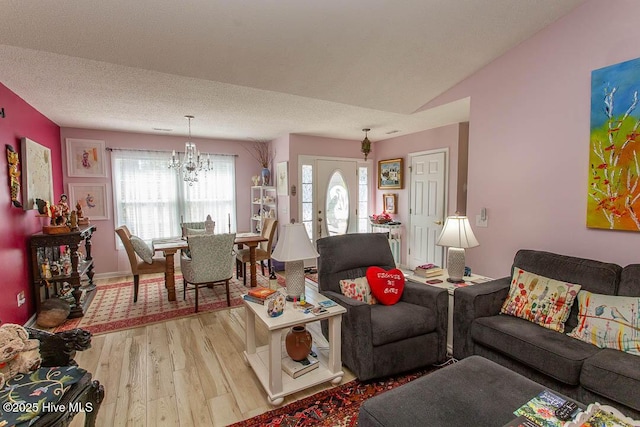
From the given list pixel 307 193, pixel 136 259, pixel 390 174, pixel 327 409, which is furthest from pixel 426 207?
pixel 136 259


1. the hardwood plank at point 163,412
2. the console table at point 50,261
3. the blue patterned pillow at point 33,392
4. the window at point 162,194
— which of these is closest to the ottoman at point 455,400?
the hardwood plank at point 163,412

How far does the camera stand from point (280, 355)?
196 cm

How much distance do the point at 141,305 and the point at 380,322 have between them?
306 cm

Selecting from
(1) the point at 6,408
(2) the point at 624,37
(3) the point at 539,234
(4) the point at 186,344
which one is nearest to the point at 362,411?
(1) the point at 6,408

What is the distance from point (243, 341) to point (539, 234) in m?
2.83

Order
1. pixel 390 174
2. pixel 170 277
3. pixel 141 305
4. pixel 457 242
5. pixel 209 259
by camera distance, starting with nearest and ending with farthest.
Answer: pixel 457 242 → pixel 209 259 → pixel 141 305 → pixel 170 277 → pixel 390 174

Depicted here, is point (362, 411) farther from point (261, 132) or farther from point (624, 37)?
point (261, 132)

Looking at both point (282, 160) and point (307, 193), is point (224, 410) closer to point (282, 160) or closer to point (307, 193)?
point (307, 193)

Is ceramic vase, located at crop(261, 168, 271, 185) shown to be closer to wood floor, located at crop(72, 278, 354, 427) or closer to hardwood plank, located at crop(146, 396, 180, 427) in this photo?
wood floor, located at crop(72, 278, 354, 427)

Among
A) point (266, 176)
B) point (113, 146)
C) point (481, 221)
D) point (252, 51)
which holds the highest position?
point (252, 51)

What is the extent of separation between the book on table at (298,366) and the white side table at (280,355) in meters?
0.03

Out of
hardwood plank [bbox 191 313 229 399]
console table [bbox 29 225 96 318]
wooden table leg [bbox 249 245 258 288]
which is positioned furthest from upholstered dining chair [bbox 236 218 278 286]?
console table [bbox 29 225 96 318]

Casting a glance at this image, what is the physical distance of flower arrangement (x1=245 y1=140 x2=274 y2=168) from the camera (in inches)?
236

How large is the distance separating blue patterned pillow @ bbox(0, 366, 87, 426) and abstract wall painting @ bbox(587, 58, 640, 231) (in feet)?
11.4
